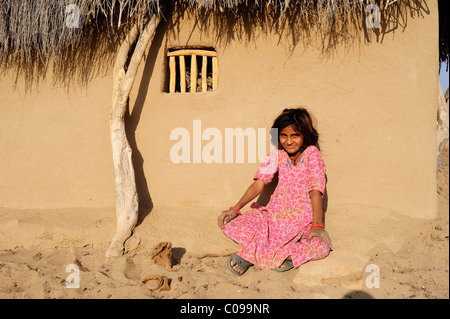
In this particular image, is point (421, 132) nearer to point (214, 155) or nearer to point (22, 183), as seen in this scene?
point (214, 155)

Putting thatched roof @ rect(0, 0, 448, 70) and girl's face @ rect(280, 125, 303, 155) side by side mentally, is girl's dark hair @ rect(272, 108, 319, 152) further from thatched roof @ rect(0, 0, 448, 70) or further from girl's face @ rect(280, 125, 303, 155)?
thatched roof @ rect(0, 0, 448, 70)

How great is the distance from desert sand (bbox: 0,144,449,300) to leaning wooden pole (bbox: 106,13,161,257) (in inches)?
7.3

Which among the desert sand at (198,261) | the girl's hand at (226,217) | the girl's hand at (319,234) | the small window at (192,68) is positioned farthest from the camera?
the small window at (192,68)

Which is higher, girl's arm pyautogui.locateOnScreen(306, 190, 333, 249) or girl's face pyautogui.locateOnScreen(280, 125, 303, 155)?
girl's face pyautogui.locateOnScreen(280, 125, 303, 155)

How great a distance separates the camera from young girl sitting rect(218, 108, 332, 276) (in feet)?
9.95

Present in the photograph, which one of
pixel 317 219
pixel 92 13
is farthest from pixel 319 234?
pixel 92 13

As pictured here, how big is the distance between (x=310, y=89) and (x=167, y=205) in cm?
181

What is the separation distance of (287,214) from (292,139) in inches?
25.0

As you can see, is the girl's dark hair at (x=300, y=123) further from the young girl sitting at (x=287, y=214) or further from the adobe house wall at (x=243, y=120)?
the adobe house wall at (x=243, y=120)

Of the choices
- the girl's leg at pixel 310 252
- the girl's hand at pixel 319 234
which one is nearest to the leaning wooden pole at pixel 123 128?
the girl's leg at pixel 310 252

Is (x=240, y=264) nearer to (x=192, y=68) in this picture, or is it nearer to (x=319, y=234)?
(x=319, y=234)

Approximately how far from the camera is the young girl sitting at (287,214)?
3033 millimetres

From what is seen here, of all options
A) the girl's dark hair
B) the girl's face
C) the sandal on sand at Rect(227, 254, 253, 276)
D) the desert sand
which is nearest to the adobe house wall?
the desert sand

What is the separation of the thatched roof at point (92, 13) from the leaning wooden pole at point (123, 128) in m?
0.17
